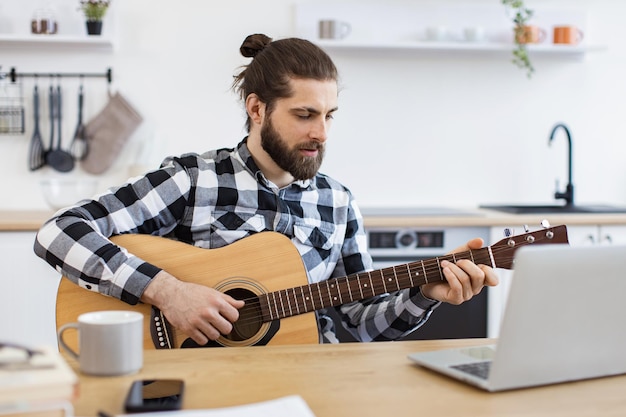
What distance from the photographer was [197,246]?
1.99 m

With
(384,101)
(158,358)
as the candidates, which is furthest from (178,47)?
(158,358)

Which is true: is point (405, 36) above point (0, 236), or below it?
above

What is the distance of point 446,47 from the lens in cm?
353

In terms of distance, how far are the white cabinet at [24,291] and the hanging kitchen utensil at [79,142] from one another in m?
0.62

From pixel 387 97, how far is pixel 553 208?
2.78 ft

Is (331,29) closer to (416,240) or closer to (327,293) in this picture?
(416,240)

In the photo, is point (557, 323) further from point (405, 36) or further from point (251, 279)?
point (405, 36)

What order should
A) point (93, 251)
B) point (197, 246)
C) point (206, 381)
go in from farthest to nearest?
1. point (197, 246)
2. point (93, 251)
3. point (206, 381)

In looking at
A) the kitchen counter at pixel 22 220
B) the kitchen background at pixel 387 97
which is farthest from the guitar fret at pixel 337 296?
the kitchen background at pixel 387 97

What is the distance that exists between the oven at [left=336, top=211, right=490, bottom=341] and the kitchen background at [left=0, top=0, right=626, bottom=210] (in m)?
0.58

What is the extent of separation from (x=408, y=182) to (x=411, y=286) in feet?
6.79

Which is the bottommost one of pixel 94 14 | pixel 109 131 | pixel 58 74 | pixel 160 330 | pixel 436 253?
pixel 436 253

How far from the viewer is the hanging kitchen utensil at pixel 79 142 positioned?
3467 millimetres

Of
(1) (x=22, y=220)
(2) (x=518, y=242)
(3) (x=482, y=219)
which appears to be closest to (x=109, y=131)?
(1) (x=22, y=220)
